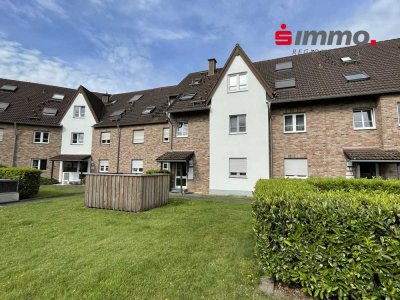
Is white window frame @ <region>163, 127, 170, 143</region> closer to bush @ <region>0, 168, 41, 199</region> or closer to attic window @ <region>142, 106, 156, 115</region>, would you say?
attic window @ <region>142, 106, 156, 115</region>

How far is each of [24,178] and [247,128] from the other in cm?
1405

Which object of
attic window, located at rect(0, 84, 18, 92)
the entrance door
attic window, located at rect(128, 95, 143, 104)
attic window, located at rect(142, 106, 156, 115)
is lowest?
the entrance door

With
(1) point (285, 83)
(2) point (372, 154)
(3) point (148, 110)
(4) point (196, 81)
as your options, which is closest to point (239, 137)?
(1) point (285, 83)

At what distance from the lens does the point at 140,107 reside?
2341cm

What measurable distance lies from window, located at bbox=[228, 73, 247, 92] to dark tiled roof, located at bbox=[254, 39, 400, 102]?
6.79 feet

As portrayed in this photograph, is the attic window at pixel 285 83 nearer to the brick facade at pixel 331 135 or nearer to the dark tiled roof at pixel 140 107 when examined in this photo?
the brick facade at pixel 331 135

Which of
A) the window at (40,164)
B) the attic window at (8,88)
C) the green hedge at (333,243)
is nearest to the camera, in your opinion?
the green hedge at (333,243)

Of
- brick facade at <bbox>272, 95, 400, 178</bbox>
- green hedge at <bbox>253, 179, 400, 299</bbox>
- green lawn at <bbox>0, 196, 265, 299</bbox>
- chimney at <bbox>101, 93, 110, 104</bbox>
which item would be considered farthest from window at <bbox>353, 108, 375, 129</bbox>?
chimney at <bbox>101, 93, 110, 104</bbox>

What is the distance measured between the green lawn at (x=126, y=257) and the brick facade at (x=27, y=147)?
59.9ft

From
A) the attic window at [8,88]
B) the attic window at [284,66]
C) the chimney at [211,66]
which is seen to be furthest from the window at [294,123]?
the attic window at [8,88]

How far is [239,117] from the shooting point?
1584 cm

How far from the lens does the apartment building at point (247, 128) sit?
12.9 m

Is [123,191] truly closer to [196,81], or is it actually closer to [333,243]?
[333,243]

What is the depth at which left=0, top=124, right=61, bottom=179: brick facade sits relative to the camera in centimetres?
2219
